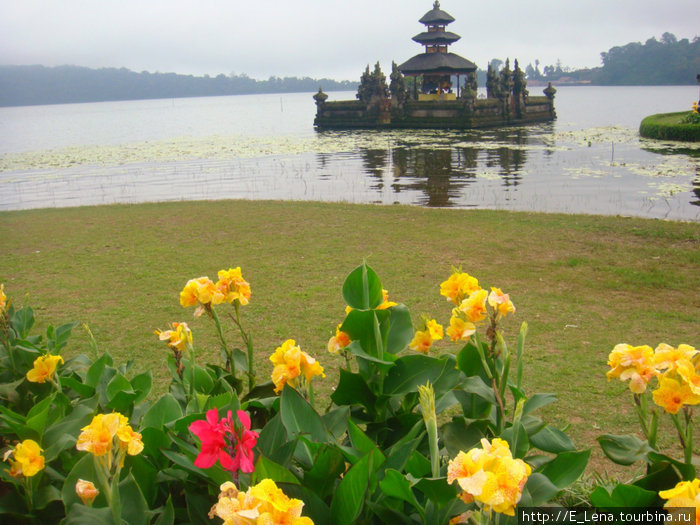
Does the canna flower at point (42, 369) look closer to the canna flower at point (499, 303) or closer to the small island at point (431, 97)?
the canna flower at point (499, 303)

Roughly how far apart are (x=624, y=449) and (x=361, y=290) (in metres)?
0.77

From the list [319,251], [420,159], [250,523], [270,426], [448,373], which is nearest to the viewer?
[250,523]

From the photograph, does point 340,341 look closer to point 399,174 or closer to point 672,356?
point 672,356

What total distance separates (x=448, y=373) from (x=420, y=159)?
2195 centimetres

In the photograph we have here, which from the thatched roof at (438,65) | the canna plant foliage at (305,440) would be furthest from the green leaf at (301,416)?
the thatched roof at (438,65)

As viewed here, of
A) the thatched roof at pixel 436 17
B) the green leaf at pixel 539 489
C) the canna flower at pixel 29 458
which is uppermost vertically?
the thatched roof at pixel 436 17

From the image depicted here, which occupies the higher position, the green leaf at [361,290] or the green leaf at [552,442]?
the green leaf at [361,290]

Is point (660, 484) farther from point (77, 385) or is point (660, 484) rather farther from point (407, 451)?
point (77, 385)

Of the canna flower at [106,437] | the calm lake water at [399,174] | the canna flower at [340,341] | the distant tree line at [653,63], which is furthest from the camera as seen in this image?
the distant tree line at [653,63]

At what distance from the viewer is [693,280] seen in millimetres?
5949

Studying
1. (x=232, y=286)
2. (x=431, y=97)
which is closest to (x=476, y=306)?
(x=232, y=286)

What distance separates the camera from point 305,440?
1.27 meters

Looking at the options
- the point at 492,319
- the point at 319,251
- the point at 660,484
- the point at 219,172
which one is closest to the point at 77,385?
the point at 492,319

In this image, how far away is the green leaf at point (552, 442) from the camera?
1.46 m
